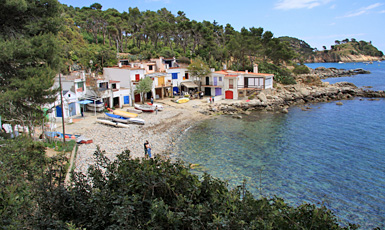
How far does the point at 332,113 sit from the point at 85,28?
73.4 metres

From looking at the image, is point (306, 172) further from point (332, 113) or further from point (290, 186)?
point (332, 113)

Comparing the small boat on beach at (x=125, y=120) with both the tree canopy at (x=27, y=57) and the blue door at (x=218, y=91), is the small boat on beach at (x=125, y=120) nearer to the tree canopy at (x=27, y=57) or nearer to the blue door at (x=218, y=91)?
the tree canopy at (x=27, y=57)

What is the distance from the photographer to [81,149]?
22.0m

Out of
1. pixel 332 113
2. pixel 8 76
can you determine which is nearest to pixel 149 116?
pixel 8 76

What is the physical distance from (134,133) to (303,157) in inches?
677

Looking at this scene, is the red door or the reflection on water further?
the red door

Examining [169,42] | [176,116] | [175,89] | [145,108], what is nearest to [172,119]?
[176,116]

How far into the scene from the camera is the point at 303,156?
82.3 feet

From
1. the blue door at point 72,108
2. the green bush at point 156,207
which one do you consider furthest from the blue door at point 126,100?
the green bush at point 156,207

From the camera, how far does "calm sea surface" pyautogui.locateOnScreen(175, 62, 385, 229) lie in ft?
57.4

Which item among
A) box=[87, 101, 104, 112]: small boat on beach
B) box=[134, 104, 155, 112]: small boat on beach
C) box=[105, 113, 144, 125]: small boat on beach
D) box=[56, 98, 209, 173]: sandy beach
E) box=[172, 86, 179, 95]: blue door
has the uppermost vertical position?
box=[172, 86, 179, 95]: blue door

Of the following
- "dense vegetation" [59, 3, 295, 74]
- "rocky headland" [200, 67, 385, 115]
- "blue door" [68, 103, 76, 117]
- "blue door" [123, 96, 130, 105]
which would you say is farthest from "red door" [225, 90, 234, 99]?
"blue door" [68, 103, 76, 117]

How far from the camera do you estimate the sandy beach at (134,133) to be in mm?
22891

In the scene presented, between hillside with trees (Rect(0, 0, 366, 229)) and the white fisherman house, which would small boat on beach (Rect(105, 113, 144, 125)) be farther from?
hillside with trees (Rect(0, 0, 366, 229))
